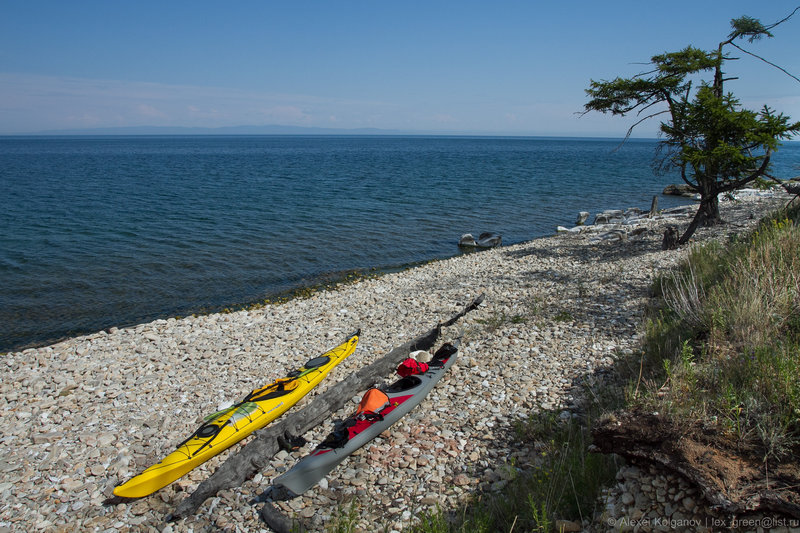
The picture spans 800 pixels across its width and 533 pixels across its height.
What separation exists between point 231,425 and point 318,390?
1923 mm

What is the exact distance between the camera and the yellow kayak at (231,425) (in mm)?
6566

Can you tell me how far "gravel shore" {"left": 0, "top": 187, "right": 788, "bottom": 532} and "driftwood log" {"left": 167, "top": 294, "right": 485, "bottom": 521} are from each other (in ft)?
0.51

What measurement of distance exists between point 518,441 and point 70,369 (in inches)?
373

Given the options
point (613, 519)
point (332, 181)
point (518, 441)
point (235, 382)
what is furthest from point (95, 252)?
point (332, 181)

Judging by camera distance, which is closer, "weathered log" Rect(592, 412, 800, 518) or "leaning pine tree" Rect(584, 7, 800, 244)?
"weathered log" Rect(592, 412, 800, 518)

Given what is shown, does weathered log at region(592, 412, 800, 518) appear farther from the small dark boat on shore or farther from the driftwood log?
the small dark boat on shore

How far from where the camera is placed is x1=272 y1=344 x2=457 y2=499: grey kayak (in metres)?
6.23

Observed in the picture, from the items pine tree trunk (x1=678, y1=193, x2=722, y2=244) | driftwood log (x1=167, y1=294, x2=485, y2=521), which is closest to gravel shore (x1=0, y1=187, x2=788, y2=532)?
driftwood log (x1=167, y1=294, x2=485, y2=521)

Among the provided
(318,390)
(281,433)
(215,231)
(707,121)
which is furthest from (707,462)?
(215,231)

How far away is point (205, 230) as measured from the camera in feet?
83.6

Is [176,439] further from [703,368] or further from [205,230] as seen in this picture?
[205,230]

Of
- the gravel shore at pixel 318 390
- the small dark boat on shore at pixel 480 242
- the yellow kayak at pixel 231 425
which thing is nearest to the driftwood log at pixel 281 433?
the gravel shore at pixel 318 390

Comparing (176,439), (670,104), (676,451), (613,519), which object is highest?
(670,104)

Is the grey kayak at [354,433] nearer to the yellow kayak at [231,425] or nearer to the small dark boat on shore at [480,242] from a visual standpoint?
the yellow kayak at [231,425]
